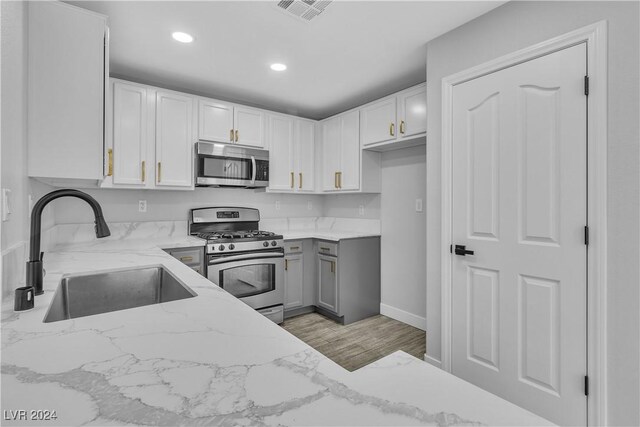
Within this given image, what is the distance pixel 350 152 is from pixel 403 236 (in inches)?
43.3

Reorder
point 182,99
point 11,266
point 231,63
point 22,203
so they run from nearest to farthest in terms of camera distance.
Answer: point 11,266, point 22,203, point 231,63, point 182,99

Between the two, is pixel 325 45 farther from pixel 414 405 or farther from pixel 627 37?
pixel 414 405

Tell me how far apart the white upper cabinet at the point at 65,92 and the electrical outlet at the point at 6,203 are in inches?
15.8

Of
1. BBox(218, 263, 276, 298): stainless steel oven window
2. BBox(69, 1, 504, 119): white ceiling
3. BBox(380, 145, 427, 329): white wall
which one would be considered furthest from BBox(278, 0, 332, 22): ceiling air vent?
BBox(218, 263, 276, 298): stainless steel oven window

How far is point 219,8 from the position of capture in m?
1.92

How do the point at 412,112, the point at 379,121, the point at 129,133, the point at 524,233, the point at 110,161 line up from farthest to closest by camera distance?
the point at 379,121 < the point at 412,112 < the point at 129,133 < the point at 110,161 < the point at 524,233

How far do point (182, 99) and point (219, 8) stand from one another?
128 cm

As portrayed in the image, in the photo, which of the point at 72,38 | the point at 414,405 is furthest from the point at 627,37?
the point at 72,38

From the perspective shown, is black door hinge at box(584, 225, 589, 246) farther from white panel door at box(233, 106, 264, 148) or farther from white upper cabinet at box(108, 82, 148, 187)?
white upper cabinet at box(108, 82, 148, 187)

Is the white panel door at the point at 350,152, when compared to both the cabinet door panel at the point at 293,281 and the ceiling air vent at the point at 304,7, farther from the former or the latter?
the ceiling air vent at the point at 304,7

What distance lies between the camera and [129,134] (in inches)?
107

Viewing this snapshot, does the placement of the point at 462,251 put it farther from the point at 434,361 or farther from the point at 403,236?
the point at 403,236

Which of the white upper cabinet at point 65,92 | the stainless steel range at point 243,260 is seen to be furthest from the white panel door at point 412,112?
the white upper cabinet at point 65,92

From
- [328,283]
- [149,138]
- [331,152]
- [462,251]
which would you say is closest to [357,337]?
[328,283]
